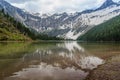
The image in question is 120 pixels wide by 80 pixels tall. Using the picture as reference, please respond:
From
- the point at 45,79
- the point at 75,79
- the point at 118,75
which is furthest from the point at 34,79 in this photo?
the point at 118,75

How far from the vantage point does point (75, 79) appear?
31.3m

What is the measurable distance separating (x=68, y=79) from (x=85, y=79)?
2.27 meters

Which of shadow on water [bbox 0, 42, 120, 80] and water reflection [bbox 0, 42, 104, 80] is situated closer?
water reflection [bbox 0, 42, 104, 80]

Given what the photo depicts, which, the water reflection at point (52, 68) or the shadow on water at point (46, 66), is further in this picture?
the shadow on water at point (46, 66)

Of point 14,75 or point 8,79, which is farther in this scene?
point 14,75

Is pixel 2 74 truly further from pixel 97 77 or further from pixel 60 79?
pixel 97 77

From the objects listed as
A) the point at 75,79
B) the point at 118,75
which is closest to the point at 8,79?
the point at 75,79

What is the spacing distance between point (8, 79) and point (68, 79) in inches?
310

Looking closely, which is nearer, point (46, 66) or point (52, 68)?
point (52, 68)

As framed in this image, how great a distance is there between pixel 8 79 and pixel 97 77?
11724 millimetres

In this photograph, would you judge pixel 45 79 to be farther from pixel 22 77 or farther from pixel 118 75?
pixel 118 75

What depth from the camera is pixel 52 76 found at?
33438 mm

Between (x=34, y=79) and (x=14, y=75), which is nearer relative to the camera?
(x=34, y=79)

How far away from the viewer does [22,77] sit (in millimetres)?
31719
